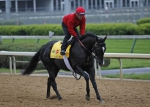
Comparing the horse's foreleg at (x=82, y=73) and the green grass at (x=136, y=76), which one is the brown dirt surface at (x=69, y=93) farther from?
the green grass at (x=136, y=76)

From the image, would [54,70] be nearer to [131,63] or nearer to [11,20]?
[131,63]

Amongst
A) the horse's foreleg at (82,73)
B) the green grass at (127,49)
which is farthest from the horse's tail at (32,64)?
the green grass at (127,49)

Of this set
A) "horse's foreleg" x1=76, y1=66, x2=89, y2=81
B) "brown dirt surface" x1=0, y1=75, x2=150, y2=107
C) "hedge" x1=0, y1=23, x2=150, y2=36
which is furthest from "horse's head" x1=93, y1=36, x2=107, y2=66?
"hedge" x1=0, y1=23, x2=150, y2=36

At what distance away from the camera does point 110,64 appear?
1639cm

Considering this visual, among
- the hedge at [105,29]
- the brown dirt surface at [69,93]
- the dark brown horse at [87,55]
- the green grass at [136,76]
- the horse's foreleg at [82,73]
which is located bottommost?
the green grass at [136,76]

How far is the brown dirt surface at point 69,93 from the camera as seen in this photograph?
847 centimetres

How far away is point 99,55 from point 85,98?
98 centimetres

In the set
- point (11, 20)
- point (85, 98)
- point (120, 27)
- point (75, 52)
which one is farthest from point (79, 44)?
point (11, 20)

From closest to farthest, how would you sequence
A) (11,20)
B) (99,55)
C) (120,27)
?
(99,55) → (120,27) → (11,20)

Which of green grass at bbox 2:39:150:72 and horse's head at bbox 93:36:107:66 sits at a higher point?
horse's head at bbox 93:36:107:66

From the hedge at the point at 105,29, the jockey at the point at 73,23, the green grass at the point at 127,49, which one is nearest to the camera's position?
the jockey at the point at 73,23

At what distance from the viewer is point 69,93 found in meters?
10.1

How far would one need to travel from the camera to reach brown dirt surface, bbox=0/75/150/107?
8.47 metres

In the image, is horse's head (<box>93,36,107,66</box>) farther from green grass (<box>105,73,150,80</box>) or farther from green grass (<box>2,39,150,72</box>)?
green grass (<box>2,39,150,72</box>)
